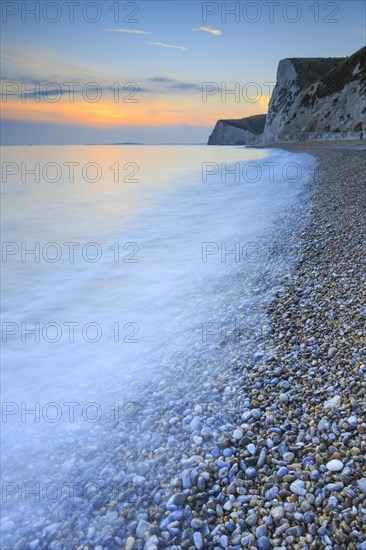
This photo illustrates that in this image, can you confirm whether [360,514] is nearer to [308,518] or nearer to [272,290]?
[308,518]

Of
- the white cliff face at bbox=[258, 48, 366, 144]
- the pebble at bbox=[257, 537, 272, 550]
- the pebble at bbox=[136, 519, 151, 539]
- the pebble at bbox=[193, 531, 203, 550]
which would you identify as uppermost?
the white cliff face at bbox=[258, 48, 366, 144]

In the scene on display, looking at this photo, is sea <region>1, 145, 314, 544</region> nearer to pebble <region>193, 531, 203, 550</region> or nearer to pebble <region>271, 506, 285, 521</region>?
pebble <region>193, 531, 203, 550</region>

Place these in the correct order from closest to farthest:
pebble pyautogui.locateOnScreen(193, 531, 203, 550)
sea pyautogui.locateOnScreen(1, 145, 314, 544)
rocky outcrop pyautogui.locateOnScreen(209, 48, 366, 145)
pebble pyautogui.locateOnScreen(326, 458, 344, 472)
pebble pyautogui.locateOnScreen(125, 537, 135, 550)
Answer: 1. pebble pyautogui.locateOnScreen(193, 531, 203, 550)
2. pebble pyautogui.locateOnScreen(125, 537, 135, 550)
3. pebble pyautogui.locateOnScreen(326, 458, 344, 472)
4. sea pyautogui.locateOnScreen(1, 145, 314, 544)
5. rocky outcrop pyautogui.locateOnScreen(209, 48, 366, 145)

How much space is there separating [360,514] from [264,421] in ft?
4.37

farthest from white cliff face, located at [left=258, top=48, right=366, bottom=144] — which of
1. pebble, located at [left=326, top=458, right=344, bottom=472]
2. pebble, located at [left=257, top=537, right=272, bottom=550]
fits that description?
pebble, located at [left=257, top=537, right=272, bottom=550]

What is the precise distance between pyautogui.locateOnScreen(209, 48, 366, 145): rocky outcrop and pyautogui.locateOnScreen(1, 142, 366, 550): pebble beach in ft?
184

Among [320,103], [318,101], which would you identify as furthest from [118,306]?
[318,101]

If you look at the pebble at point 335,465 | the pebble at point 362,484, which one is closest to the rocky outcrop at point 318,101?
the pebble at point 335,465

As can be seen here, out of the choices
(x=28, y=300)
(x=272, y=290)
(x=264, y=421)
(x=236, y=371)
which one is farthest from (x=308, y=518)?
(x=28, y=300)

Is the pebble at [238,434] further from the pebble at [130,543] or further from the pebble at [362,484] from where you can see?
the pebble at [130,543]

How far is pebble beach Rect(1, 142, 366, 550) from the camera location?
3.07 meters

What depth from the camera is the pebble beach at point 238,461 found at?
3.07 metres

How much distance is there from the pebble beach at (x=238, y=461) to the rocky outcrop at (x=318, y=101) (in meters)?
56.0

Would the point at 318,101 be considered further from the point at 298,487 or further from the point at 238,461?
the point at 298,487
